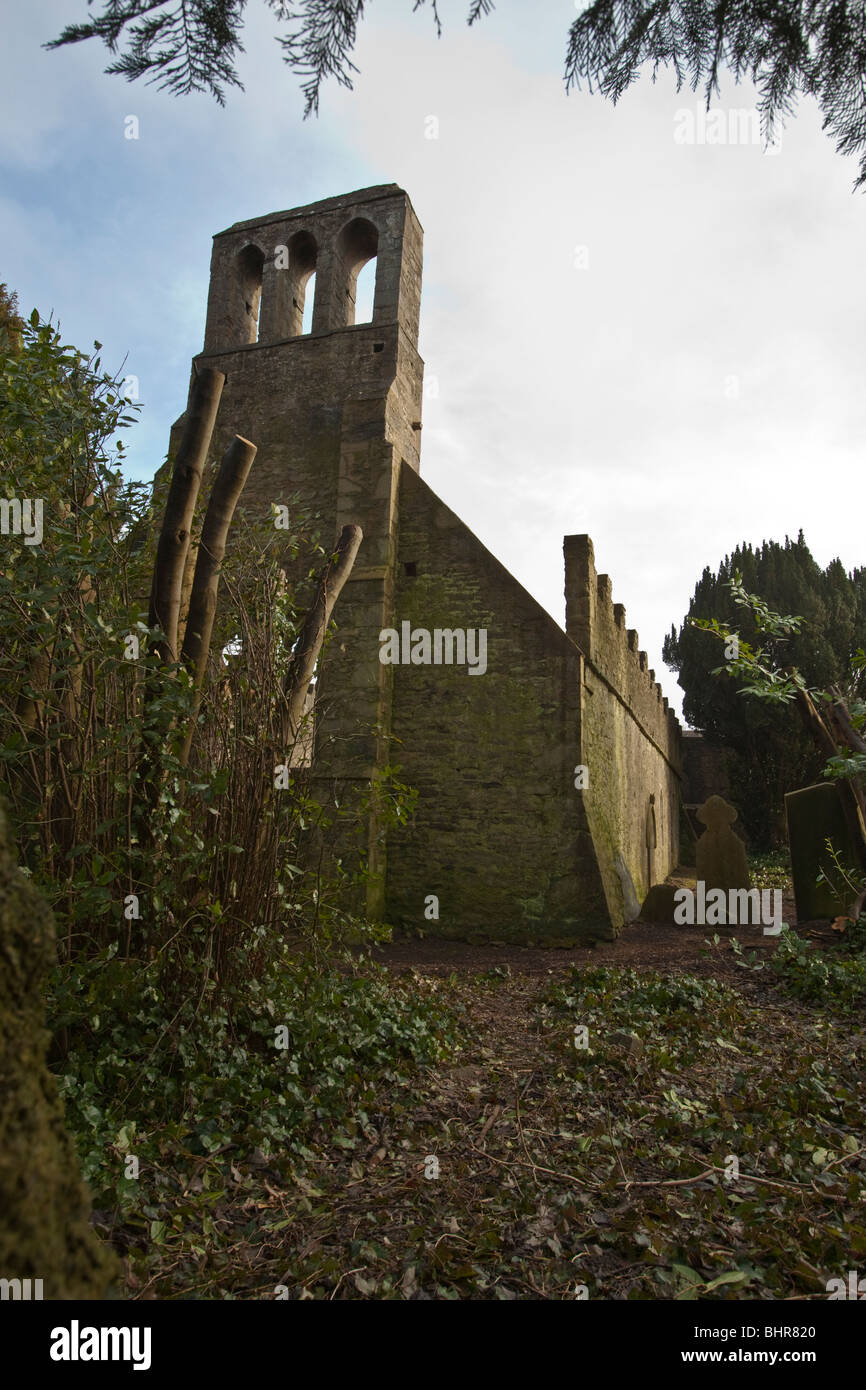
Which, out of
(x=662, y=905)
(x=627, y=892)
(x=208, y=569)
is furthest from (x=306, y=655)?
(x=662, y=905)

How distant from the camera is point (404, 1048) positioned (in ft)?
14.4

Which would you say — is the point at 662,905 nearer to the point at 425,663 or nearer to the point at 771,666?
the point at 425,663

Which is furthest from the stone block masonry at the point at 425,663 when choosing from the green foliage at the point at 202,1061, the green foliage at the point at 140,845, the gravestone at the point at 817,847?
the green foliage at the point at 202,1061

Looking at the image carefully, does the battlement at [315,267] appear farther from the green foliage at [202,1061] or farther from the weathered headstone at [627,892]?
the green foliage at [202,1061]

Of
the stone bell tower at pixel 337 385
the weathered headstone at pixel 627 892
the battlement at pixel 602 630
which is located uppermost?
the stone bell tower at pixel 337 385

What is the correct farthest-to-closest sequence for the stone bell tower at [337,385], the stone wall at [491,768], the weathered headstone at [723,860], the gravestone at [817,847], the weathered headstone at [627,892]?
the weathered headstone at [723,860] → the weathered headstone at [627,892] → the stone bell tower at [337,385] → the stone wall at [491,768] → the gravestone at [817,847]

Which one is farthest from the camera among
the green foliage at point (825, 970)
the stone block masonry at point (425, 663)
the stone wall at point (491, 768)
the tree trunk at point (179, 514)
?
the stone block masonry at point (425, 663)

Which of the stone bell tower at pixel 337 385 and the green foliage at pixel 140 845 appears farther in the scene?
the stone bell tower at pixel 337 385

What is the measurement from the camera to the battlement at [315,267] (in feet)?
38.9

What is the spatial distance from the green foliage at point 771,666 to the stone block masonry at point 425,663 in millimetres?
8321

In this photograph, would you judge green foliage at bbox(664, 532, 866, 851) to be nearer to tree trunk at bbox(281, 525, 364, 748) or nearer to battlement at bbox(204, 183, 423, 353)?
battlement at bbox(204, 183, 423, 353)

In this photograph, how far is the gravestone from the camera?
27.2 feet
